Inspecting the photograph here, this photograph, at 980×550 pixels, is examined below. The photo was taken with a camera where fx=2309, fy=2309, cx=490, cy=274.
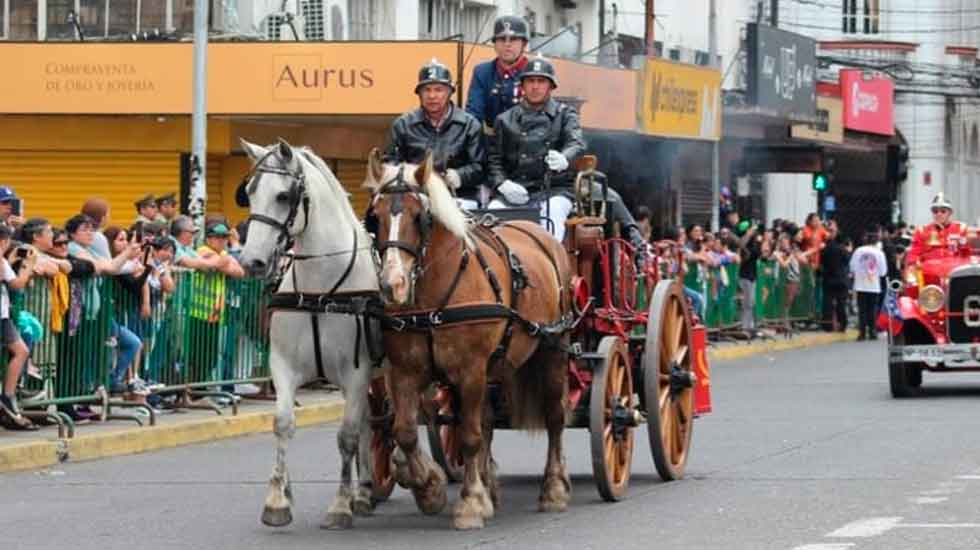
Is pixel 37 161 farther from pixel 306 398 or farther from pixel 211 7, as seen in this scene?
pixel 306 398

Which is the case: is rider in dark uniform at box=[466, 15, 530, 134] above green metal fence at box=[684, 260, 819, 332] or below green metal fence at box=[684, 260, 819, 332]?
above

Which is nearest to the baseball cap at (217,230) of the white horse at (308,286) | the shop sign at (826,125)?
the white horse at (308,286)

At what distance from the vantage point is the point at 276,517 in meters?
11.8

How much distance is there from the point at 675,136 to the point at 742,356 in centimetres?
415

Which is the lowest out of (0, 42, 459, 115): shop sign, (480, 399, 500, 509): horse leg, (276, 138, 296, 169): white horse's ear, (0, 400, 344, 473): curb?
(0, 400, 344, 473): curb

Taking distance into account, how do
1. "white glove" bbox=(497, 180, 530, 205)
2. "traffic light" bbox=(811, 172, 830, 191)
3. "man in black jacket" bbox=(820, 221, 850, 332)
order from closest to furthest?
"white glove" bbox=(497, 180, 530, 205)
"man in black jacket" bbox=(820, 221, 850, 332)
"traffic light" bbox=(811, 172, 830, 191)

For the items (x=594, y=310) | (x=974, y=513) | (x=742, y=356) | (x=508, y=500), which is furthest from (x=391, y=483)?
(x=742, y=356)


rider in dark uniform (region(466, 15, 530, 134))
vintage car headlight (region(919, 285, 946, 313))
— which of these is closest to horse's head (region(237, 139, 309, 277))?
rider in dark uniform (region(466, 15, 530, 134))

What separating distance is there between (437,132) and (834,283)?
92.3 ft

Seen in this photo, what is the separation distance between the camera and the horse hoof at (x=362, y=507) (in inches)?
485

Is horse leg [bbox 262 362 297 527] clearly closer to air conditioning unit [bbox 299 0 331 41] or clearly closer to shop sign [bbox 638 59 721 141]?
air conditioning unit [bbox 299 0 331 41]

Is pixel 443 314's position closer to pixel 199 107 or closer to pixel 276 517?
pixel 276 517

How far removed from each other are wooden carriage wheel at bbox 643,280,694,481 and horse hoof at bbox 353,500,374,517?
2204 mm

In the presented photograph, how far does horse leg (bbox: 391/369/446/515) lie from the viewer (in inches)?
460
